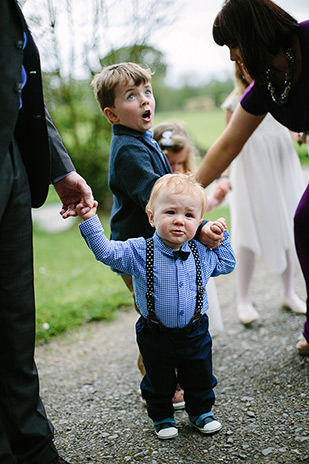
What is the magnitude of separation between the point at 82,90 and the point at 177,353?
7.97m

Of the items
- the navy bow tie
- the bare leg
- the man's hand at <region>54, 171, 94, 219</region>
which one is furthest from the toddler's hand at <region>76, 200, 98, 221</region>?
the bare leg

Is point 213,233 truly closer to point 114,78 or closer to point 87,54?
point 114,78

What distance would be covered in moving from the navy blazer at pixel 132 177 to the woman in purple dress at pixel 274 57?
68cm

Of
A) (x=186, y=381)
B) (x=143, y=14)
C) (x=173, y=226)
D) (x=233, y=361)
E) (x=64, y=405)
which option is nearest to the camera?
(x=173, y=226)

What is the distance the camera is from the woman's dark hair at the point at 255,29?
247 centimetres

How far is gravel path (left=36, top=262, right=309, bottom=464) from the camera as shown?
234 cm

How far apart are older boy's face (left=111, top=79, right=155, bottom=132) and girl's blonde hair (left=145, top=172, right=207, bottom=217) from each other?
409 millimetres

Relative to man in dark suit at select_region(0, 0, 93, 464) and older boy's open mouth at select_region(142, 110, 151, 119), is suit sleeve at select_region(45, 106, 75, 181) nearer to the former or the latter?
man in dark suit at select_region(0, 0, 93, 464)

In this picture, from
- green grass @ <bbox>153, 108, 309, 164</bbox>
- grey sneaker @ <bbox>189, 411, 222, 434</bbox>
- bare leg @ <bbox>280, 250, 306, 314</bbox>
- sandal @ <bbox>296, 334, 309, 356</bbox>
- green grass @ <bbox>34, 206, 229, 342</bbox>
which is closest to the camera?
grey sneaker @ <bbox>189, 411, 222, 434</bbox>

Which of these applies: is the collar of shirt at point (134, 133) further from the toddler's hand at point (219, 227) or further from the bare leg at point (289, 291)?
the bare leg at point (289, 291)

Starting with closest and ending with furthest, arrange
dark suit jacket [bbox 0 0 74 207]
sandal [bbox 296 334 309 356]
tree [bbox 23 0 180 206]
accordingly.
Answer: dark suit jacket [bbox 0 0 74 207] → sandal [bbox 296 334 309 356] → tree [bbox 23 0 180 206]

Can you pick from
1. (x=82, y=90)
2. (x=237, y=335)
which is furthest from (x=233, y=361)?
(x=82, y=90)

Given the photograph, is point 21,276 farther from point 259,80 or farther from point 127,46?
point 127,46

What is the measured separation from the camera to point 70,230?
9.85m
